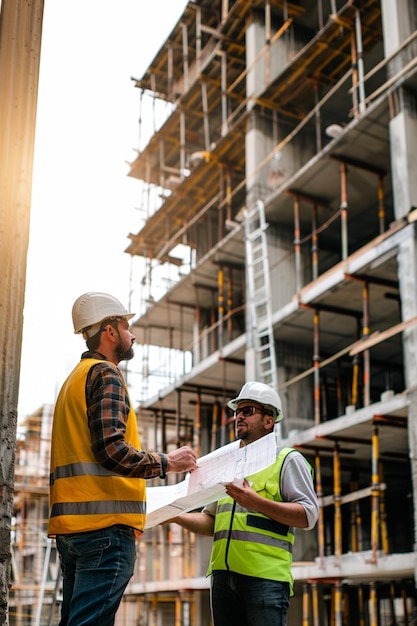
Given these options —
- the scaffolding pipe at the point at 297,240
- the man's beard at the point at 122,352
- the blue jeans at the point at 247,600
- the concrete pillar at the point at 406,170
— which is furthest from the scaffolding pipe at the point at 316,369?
the man's beard at the point at 122,352

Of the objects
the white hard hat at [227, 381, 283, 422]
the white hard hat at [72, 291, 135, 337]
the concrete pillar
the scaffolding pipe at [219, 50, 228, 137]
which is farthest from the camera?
the scaffolding pipe at [219, 50, 228, 137]

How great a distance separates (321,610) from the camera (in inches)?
722

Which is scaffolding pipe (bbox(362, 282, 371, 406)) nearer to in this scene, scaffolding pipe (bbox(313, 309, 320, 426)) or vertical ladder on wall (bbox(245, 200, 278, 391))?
scaffolding pipe (bbox(313, 309, 320, 426))

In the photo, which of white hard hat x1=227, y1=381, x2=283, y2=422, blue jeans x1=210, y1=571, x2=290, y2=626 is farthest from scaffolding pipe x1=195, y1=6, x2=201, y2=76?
blue jeans x1=210, y1=571, x2=290, y2=626

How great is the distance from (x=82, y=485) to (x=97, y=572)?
299mm

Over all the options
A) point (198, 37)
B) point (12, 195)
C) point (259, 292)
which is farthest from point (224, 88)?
point (12, 195)

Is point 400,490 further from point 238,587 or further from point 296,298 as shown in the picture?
point 238,587

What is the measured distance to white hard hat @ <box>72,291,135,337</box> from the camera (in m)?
3.19

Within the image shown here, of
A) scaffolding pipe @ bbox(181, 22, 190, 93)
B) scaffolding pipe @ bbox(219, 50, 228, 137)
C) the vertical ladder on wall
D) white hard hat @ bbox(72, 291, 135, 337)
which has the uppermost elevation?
scaffolding pipe @ bbox(181, 22, 190, 93)

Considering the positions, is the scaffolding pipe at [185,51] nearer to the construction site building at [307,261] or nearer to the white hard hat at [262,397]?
the construction site building at [307,261]

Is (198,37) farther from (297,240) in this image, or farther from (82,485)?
(82,485)

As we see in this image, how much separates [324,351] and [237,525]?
1568 centimetres

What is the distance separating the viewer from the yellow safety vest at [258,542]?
146 inches

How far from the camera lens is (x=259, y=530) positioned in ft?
12.5
